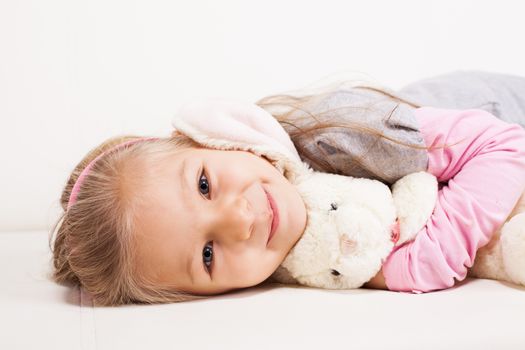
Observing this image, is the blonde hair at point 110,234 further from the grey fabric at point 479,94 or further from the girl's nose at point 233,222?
the grey fabric at point 479,94

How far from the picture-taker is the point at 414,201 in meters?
0.98

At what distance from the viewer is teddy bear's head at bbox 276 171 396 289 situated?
0.95 m

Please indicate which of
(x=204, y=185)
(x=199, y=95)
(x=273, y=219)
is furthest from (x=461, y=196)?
(x=199, y=95)

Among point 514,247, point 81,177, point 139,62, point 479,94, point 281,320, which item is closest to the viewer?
point 281,320

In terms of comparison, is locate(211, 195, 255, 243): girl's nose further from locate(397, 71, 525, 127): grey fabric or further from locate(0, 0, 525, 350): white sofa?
locate(397, 71, 525, 127): grey fabric

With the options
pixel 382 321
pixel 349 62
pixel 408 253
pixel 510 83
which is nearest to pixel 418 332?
pixel 382 321

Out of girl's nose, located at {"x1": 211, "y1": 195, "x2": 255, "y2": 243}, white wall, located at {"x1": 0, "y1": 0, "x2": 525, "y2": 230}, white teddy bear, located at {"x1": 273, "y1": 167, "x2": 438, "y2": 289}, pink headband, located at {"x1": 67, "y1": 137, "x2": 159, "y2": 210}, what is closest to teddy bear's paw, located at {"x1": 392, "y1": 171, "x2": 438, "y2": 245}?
white teddy bear, located at {"x1": 273, "y1": 167, "x2": 438, "y2": 289}

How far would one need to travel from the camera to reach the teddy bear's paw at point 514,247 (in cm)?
88

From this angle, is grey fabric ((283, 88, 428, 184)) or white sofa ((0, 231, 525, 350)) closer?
white sofa ((0, 231, 525, 350))

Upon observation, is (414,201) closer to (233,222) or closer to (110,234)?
(233,222)

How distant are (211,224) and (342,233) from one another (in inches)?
7.8

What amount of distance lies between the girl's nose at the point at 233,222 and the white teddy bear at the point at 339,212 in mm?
115

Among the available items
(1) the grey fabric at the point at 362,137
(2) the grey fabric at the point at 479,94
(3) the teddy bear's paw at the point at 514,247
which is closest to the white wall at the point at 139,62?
(2) the grey fabric at the point at 479,94

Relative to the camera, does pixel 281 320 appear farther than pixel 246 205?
No
